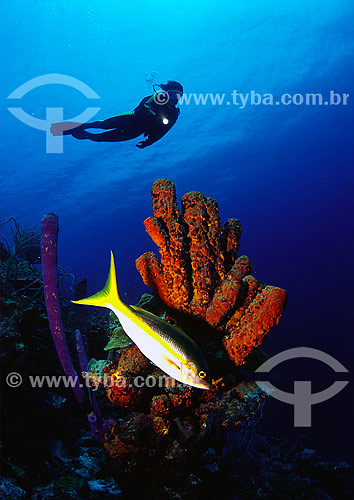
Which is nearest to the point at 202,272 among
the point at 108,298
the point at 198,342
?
the point at 198,342

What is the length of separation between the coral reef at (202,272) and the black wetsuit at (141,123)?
3993 millimetres

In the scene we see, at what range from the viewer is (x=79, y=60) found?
882 inches

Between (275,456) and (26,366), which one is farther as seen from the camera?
(275,456)

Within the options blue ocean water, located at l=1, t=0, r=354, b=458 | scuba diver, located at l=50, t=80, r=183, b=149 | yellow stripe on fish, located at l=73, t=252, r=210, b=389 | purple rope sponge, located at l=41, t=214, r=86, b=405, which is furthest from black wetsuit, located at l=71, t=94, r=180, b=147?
yellow stripe on fish, located at l=73, t=252, r=210, b=389

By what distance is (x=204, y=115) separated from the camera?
27703 mm

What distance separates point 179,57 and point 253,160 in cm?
1985

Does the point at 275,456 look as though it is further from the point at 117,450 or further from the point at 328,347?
the point at 328,347

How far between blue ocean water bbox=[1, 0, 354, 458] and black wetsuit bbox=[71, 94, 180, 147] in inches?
198

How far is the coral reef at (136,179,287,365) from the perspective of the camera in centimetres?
235

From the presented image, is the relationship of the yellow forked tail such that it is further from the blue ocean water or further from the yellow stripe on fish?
the blue ocean water

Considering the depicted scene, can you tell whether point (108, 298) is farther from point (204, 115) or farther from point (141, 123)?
point (204, 115)

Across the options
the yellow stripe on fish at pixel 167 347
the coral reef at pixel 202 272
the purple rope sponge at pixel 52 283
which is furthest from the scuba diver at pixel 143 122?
the yellow stripe on fish at pixel 167 347

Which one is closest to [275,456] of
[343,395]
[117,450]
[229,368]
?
[229,368]

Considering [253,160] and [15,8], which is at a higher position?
[253,160]
